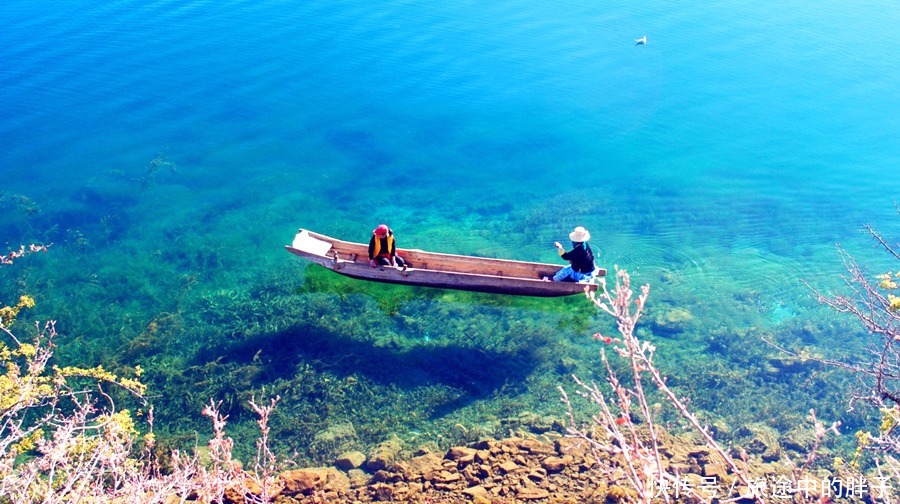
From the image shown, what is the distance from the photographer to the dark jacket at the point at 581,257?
10008 millimetres

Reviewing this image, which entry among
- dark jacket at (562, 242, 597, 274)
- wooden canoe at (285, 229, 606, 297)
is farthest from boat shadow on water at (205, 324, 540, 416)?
dark jacket at (562, 242, 597, 274)

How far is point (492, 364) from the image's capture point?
978cm

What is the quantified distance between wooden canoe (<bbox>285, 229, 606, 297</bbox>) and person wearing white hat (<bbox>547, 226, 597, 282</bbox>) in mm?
162

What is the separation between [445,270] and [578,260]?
2456mm

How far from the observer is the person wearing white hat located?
9867 mm

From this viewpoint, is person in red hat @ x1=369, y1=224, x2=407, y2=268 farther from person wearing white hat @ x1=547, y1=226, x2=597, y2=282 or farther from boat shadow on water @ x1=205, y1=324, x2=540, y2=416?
person wearing white hat @ x1=547, y1=226, x2=597, y2=282

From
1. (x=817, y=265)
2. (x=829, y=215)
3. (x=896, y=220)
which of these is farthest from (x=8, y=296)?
(x=896, y=220)

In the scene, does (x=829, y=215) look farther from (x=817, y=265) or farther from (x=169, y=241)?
(x=169, y=241)

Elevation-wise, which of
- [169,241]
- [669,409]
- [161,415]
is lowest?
[669,409]

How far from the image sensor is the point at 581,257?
33.0ft

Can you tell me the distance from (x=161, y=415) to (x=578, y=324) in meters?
6.79

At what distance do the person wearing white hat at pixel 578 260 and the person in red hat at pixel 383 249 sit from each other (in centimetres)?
279

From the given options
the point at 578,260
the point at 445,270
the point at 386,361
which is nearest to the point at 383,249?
the point at 445,270

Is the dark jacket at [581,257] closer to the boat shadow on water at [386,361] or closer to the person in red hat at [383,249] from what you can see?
the boat shadow on water at [386,361]
